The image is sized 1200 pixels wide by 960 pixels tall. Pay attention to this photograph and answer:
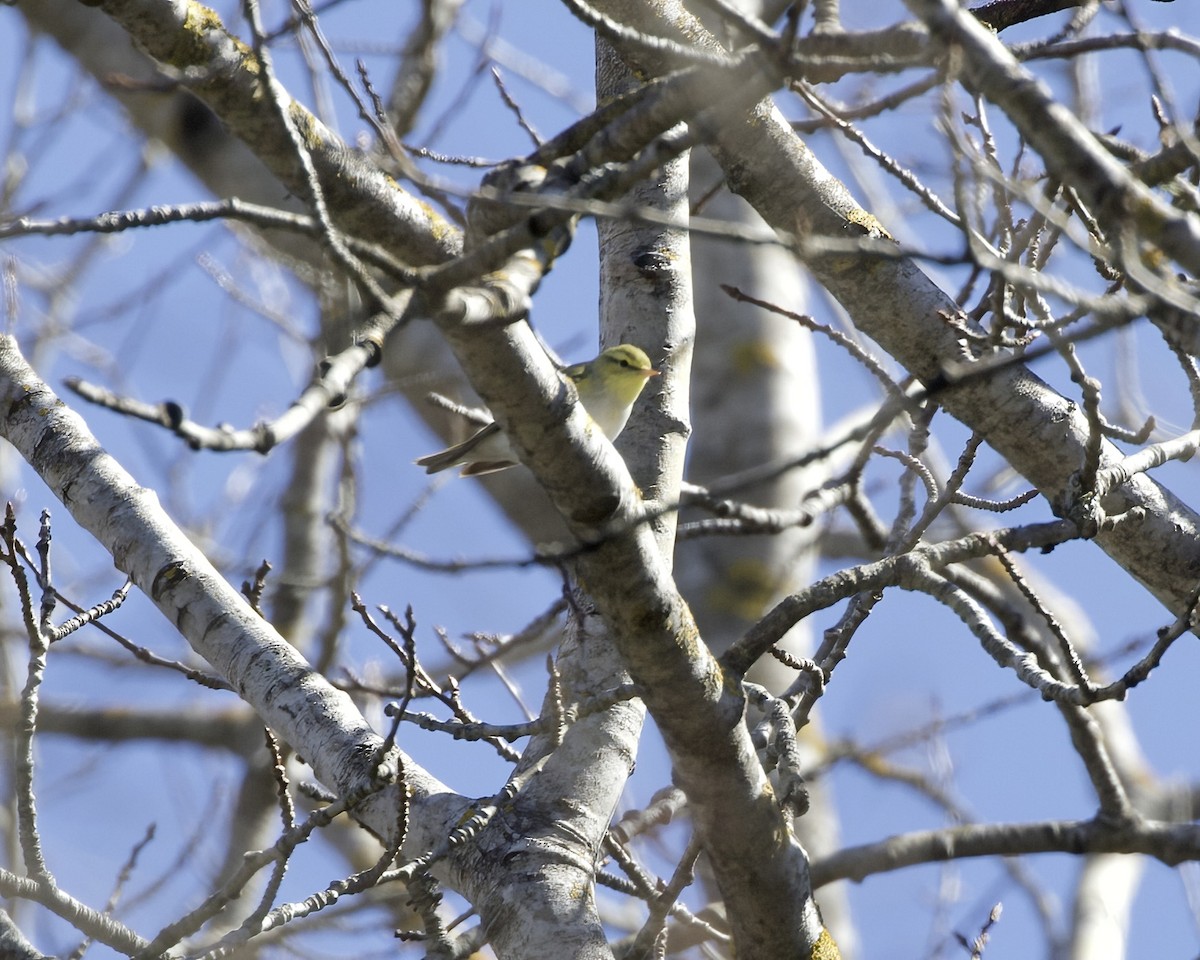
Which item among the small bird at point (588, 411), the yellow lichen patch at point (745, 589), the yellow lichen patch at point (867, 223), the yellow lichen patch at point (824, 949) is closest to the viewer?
the yellow lichen patch at point (824, 949)

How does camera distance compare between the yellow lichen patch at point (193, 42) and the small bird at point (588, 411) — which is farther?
the small bird at point (588, 411)

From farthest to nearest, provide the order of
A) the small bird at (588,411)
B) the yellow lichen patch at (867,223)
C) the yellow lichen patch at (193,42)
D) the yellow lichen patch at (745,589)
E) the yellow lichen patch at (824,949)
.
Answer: the yellow lichen patch at (745,589)
the small bird at (588,411)
the yellow lichen patch at (867,223)
the yellow lichen patch at (824,949)
the yellow lichen patch at (193,42)

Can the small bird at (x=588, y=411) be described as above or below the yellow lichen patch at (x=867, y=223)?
Answer: above

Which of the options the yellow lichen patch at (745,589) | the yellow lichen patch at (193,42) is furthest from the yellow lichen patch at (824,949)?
the yellow lichen patch at (745,589)

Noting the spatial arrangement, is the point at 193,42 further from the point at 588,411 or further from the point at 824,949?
the point at 588,411

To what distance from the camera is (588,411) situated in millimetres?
4973

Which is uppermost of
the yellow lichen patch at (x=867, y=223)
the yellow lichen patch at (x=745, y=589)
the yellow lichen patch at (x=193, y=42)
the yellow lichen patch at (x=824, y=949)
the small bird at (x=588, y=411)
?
the yellow lichen patch at (x=745, y=589)

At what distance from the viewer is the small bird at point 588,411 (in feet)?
13.3

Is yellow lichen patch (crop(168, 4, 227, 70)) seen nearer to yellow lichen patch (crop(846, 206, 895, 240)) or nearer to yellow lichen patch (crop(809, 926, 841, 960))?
yellow lichen patch (crop(846, 206, 895, 240))

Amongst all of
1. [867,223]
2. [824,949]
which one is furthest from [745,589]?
[824,949]

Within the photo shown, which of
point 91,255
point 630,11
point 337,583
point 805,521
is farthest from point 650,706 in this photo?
point 91,255

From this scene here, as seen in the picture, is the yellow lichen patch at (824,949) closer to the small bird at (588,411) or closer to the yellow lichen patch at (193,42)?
the small bird at (588,411)

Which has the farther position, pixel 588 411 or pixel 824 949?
pixel 588 411

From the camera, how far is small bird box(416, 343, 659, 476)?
4.04m
